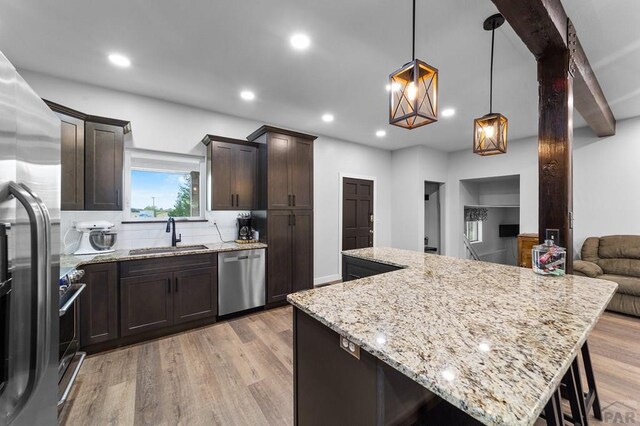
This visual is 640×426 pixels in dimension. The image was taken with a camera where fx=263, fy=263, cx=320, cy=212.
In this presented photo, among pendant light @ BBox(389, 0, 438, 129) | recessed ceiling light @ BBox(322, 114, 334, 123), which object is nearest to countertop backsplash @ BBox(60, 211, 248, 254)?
recessed ceiling light @ BBox(322, 114, 334, 123)

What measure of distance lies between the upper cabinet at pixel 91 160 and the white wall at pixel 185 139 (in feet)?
1.19

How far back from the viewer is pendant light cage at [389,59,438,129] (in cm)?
140

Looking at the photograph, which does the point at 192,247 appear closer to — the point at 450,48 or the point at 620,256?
the point at 450,48

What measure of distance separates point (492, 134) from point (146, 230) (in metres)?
3.81

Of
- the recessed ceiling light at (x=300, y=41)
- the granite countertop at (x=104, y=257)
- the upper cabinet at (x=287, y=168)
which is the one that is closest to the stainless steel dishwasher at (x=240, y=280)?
the granite countertop at (x=104, y=257)

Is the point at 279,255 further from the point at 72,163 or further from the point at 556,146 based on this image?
the point at 556,146

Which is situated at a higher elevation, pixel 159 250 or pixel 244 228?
pixel 244 228

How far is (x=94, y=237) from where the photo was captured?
109 inches

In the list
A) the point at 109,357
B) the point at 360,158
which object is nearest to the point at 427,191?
the point at 360,158

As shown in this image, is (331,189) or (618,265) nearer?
(618,265)

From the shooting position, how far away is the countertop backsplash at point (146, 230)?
281 cm

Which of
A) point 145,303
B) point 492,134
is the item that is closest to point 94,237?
point 145,303

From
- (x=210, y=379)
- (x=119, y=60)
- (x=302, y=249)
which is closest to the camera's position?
(x=210, y=379)

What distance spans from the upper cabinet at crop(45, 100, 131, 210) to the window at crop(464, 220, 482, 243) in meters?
6.73
